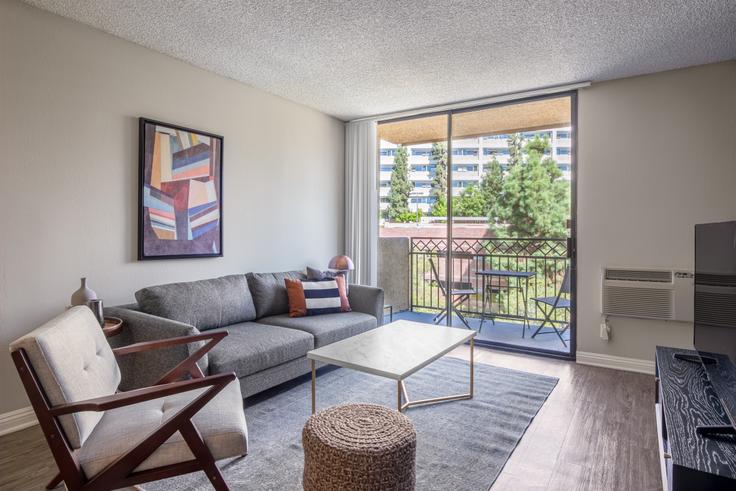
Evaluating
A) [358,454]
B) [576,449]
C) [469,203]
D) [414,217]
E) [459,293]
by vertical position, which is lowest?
[576,449]

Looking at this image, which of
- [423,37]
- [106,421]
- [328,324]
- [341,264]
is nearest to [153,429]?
[106,421]

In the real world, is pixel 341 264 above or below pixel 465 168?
below

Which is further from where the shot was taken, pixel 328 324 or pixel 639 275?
pixel 639 275

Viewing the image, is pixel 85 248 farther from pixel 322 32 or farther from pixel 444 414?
pixel 444 414

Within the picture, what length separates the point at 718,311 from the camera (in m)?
1.83

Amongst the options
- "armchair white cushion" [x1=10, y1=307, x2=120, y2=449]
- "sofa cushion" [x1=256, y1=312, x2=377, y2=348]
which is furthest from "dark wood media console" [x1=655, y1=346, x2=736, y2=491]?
"sofa cushion" [x1=256, y1=312, x2=377, y2=348]

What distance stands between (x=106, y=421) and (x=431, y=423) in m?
1.72

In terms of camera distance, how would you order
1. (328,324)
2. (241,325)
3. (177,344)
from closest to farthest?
(177,344), (241,325), (328,324)

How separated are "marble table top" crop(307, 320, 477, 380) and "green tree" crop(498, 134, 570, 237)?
1.89m

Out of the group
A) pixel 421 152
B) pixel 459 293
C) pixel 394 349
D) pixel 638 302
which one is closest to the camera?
pixel 394 349

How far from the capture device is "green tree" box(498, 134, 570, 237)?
420 cm

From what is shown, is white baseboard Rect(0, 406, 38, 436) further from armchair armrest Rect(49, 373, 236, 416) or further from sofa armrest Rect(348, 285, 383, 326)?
sofa armrest Rect(348, 285, 383, 326)

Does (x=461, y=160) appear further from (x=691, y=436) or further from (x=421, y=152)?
(x=691, y=436)

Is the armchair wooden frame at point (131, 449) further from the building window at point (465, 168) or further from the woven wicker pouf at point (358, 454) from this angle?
the building window at point (465, 168)
